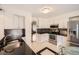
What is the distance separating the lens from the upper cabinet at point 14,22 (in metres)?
1.43

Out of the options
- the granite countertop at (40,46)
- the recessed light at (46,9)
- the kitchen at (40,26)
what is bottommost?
the granite countertop at (40,46)

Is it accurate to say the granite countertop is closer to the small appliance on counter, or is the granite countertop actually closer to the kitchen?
the kitchen

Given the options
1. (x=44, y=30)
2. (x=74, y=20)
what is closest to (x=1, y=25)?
(x=44, y=30)

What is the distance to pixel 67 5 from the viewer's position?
1.41 m

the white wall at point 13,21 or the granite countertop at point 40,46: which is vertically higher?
the white wall at point 13,21

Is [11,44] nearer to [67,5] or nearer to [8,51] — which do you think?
[8,51]

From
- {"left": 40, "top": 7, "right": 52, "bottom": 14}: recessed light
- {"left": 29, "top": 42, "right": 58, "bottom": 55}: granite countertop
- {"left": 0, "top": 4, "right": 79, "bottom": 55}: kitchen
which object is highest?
{"left": 40, "top": 7, "right": 52, "bottom": 14}: recessed light

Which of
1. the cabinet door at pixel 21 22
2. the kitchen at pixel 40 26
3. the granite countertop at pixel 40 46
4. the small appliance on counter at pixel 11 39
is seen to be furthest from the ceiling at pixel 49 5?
the granite countertop at pixel 40 46

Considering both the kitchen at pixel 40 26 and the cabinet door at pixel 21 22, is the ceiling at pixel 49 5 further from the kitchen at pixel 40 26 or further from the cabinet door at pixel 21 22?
the cabinet door at pixel 21 22

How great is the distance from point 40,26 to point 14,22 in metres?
0.40

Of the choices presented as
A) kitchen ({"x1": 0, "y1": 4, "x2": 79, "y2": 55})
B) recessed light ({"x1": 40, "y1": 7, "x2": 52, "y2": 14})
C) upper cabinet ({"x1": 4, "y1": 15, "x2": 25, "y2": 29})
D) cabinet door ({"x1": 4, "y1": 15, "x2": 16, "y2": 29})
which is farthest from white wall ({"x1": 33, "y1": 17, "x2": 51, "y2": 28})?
cabinet door ({"x1": 4, "y1": 15, "x2": 16, "y2": 29})

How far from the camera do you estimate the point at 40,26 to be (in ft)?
4.89

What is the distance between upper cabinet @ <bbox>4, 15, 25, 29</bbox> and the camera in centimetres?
143

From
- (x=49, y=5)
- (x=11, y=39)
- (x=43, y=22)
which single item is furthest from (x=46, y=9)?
(x=11, y=39)
